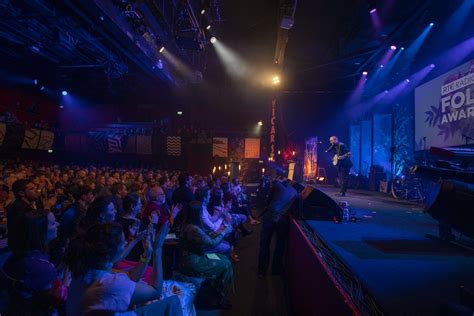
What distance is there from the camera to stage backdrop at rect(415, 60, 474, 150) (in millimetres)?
6242

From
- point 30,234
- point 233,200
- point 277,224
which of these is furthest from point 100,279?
point 233,200

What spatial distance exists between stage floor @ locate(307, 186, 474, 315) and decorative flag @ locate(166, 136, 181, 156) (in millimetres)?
11549

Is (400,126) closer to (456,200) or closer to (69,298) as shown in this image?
(456,200)

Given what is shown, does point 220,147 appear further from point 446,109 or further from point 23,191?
point 23,191

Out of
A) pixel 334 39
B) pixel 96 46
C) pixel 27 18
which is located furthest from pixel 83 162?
pixel 334 39

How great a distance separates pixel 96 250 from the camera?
5.28ft

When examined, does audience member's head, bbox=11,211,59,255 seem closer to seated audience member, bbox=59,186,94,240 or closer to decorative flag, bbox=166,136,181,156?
seated audience member, bbox=59,186,94,240

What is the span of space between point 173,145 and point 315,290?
13263mm

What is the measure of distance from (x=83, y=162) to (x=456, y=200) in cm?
1678

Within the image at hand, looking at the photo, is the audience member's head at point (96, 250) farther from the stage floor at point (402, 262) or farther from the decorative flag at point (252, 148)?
the decorative flag at point (252, 148)

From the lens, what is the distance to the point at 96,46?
829cm

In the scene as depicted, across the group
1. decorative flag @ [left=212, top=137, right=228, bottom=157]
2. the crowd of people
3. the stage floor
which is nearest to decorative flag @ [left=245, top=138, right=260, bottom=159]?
decorative flag @ [left=212, top=137, right=228, bottom=157]

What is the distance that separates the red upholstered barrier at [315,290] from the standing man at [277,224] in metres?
0.91

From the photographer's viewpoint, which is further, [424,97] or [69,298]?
[424,97]
